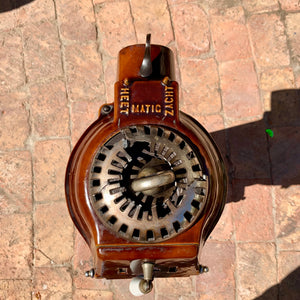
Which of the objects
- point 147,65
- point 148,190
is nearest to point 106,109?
point 147,65

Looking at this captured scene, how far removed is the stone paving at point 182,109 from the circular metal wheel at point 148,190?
155 cm

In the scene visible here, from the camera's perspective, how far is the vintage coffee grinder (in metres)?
1.61

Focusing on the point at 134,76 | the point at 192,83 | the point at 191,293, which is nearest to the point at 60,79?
the point at 192,83

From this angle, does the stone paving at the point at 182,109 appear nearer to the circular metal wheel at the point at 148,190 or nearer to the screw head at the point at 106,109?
the screw head at the point at 106,109

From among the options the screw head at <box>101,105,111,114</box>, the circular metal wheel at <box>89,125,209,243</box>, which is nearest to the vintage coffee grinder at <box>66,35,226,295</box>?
the circular metal wheel at <box>89,125,209,243</box>

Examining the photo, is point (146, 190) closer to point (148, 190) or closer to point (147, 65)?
point (148, 190)

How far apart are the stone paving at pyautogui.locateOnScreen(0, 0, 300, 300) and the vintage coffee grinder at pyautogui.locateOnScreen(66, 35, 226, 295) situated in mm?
1367

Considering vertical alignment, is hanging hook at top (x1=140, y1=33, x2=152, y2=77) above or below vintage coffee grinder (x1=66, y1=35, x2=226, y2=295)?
above

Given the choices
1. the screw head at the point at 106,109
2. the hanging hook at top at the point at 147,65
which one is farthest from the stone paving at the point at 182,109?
the hanging hook at top at the point at 147,65

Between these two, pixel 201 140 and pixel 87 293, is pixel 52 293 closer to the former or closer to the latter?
pixel 87 293

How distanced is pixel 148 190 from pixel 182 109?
175cm

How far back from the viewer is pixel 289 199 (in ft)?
10.1

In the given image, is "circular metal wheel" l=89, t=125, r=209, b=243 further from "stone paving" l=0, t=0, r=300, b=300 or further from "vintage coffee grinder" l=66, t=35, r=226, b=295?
"stone paving" l=0, t=0, r=300, b=300

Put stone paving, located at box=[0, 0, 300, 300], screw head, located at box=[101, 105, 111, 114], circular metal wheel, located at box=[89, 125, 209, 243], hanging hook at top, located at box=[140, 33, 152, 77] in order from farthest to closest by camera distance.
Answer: stone paving, located at box=[0, 0, 300, 300] < screw head, located at box=[101, 105, 111, 114] < hanging hook at top, located at box=[140, 33, 152, 77] < circular metal wheel, located at box=[89, 125, 209, 243]
